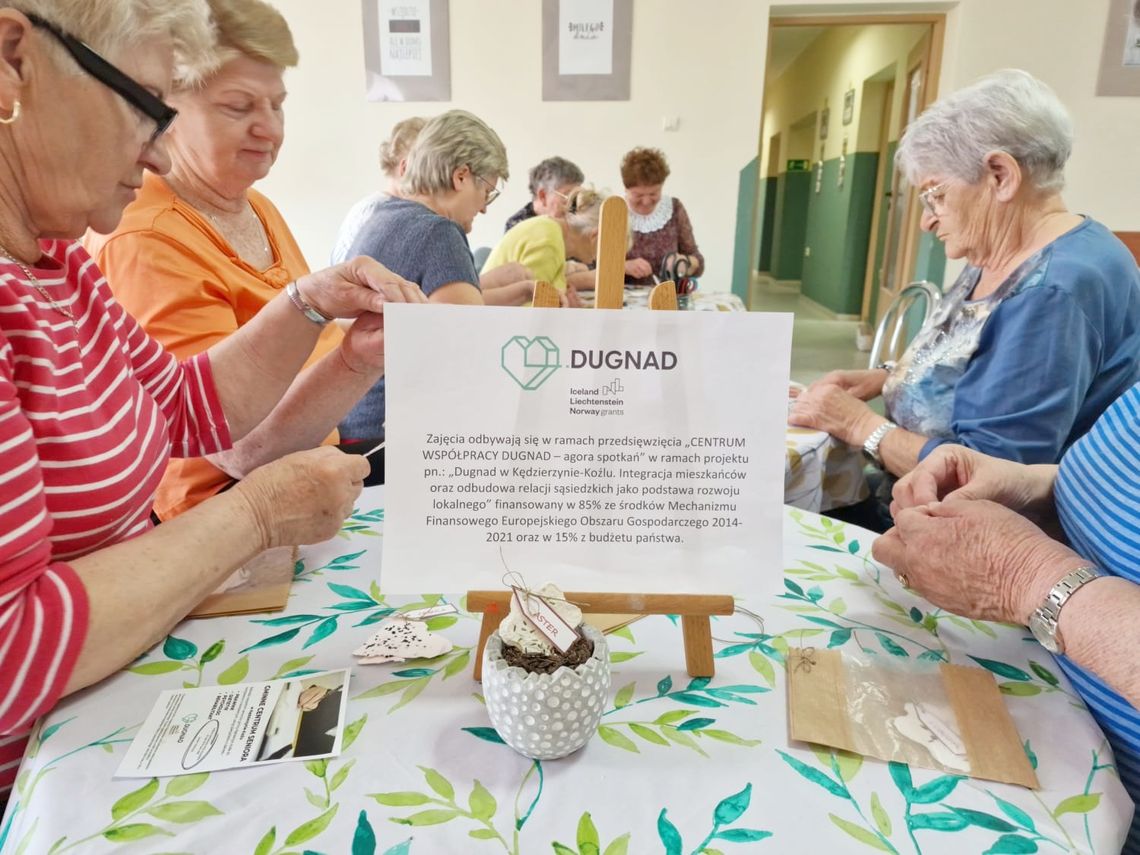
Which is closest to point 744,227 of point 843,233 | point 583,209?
point 583,209

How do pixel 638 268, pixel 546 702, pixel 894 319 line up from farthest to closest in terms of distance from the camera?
pixel 638 268 → pixel 894 319 → pixel 546 702

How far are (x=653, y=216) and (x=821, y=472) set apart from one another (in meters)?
2.91

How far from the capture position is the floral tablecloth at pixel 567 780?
20.2 inches

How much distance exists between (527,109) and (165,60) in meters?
4.13

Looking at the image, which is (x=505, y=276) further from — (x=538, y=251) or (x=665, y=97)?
(x=665, y=97)

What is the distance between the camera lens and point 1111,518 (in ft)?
2.45

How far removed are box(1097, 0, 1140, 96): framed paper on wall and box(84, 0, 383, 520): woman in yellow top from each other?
498 centimetres

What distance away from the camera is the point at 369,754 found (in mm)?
589

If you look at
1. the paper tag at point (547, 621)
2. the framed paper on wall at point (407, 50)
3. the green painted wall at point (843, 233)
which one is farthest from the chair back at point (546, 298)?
the green painted wall at point (843, 233)

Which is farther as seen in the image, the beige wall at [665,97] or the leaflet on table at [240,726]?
the beige wall at [665,97]

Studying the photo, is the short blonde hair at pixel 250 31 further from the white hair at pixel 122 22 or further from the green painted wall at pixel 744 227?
the green painted wall at pixel 744 227

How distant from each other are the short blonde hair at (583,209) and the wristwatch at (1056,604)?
3.06 meters

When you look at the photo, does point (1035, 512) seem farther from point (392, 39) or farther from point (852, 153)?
point (852, 153)

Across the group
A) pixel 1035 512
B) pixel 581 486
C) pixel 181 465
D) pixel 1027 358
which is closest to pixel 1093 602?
pixel 1035 512
